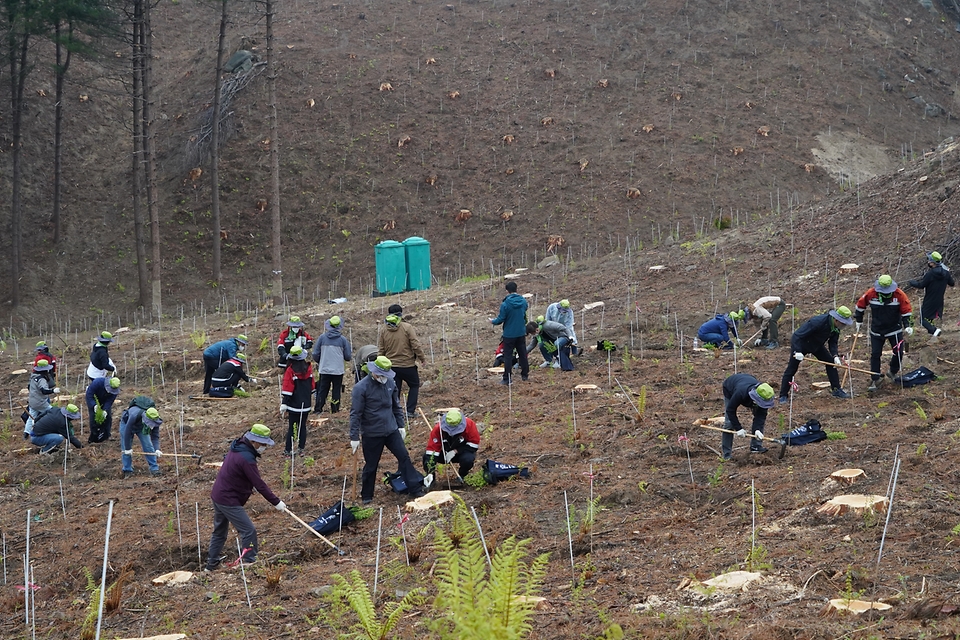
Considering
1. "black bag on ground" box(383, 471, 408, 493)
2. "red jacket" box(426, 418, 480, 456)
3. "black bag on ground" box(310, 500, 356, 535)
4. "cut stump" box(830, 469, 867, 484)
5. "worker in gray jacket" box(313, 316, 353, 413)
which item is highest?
"worker in gray jacket" box(313, 316, 353, 413)

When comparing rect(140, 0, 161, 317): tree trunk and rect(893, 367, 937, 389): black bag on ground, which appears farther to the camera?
rect(140, 0, 161, 317): tree trunk

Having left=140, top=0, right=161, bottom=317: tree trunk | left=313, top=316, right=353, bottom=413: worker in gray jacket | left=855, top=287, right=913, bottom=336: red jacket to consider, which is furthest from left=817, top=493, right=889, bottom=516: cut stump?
left=140, top=0, right=161, bottom=317: tree trunk

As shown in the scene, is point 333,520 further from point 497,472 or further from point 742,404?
point 742,404

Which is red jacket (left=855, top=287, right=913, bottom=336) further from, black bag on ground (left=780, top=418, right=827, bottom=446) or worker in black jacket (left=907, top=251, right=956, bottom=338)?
black bag on ground (left=780, top=418, right=827, bottom=446)

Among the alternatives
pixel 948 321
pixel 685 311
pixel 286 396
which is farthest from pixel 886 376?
pixel 286 396

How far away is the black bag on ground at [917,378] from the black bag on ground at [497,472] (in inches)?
229

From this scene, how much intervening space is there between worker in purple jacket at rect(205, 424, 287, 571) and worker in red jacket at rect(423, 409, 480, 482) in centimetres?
187

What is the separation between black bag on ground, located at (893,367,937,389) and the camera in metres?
12.9

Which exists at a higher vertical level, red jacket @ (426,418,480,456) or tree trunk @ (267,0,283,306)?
tree trunk @ (267,0,283,306)

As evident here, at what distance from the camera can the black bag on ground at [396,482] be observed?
10.6 meters

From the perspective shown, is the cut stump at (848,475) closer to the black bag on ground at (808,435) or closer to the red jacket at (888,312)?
the black bag on ground at (808,435)

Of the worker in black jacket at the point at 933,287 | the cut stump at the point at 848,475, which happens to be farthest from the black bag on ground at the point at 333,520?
the worker in black jacket at the point at 933,287

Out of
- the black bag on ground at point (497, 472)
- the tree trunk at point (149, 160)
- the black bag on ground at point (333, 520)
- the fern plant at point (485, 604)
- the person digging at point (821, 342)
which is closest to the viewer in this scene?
the fern plant at point (485, 604)

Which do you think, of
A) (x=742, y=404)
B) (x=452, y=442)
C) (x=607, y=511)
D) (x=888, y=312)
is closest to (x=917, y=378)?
(x=888, y=312)
